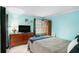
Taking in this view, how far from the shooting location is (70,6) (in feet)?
2.97

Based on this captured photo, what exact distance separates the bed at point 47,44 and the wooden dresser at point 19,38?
0.06 m

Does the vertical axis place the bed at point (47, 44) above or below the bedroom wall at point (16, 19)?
below

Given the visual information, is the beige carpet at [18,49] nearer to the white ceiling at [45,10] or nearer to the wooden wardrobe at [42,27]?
the wooden wardrobe at [42,27]

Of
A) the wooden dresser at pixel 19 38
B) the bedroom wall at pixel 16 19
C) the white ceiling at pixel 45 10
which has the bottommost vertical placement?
the wooden dresser at pixel 19 38

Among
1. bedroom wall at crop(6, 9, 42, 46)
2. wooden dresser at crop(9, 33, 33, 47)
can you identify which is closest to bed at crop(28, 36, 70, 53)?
wooden dresser at crop(9, 33, 33, 47)

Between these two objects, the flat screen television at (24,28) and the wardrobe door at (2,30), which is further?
the flat screen television at (24,28)

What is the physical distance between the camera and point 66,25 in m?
1.08

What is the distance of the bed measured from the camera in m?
1.00

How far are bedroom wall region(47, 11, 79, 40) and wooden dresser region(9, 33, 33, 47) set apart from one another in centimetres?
37

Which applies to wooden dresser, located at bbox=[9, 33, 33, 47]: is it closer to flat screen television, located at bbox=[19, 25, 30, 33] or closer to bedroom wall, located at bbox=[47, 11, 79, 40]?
flat screen television, located at bbox=[19, 25, 30, 33]

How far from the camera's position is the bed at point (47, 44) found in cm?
100

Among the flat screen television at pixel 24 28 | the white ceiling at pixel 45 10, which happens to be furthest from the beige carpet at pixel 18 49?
the white ceiling at pixel 45 10

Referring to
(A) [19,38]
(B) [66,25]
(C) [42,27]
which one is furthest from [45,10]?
(A) [19,38]
